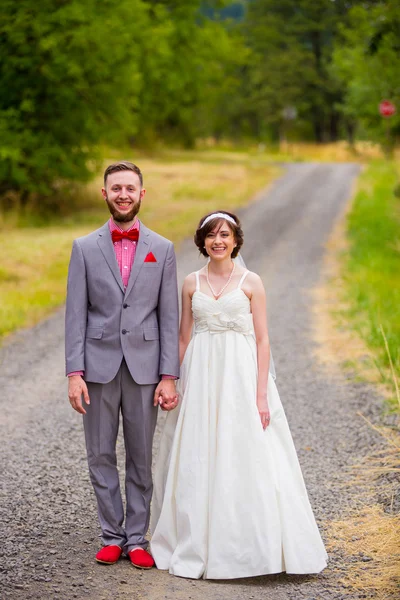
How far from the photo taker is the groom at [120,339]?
408 cm

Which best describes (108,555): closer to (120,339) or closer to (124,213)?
(120,339)

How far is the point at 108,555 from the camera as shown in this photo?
420 cm

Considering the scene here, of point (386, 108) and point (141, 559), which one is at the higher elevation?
point (386, 108)

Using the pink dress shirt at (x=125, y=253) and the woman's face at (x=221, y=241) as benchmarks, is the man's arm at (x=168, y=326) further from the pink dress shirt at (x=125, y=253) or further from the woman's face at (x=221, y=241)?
the woman's face at (x=221, y=241)

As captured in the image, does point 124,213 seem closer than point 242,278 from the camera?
Yes

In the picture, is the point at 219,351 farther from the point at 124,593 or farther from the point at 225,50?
the point at 225,50

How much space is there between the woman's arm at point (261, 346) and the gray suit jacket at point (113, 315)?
0.42m

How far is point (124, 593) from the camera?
12.8 ft

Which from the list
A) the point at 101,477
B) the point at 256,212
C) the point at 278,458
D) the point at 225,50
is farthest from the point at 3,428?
the point at 225,50

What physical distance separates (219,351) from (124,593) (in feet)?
4.09

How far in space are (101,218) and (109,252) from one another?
1721cm

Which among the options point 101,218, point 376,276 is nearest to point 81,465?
point 376,276

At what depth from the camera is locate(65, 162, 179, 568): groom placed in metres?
4.08

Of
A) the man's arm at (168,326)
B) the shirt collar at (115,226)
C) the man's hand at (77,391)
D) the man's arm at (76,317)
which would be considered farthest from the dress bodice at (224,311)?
the man's hand at (77,391)
